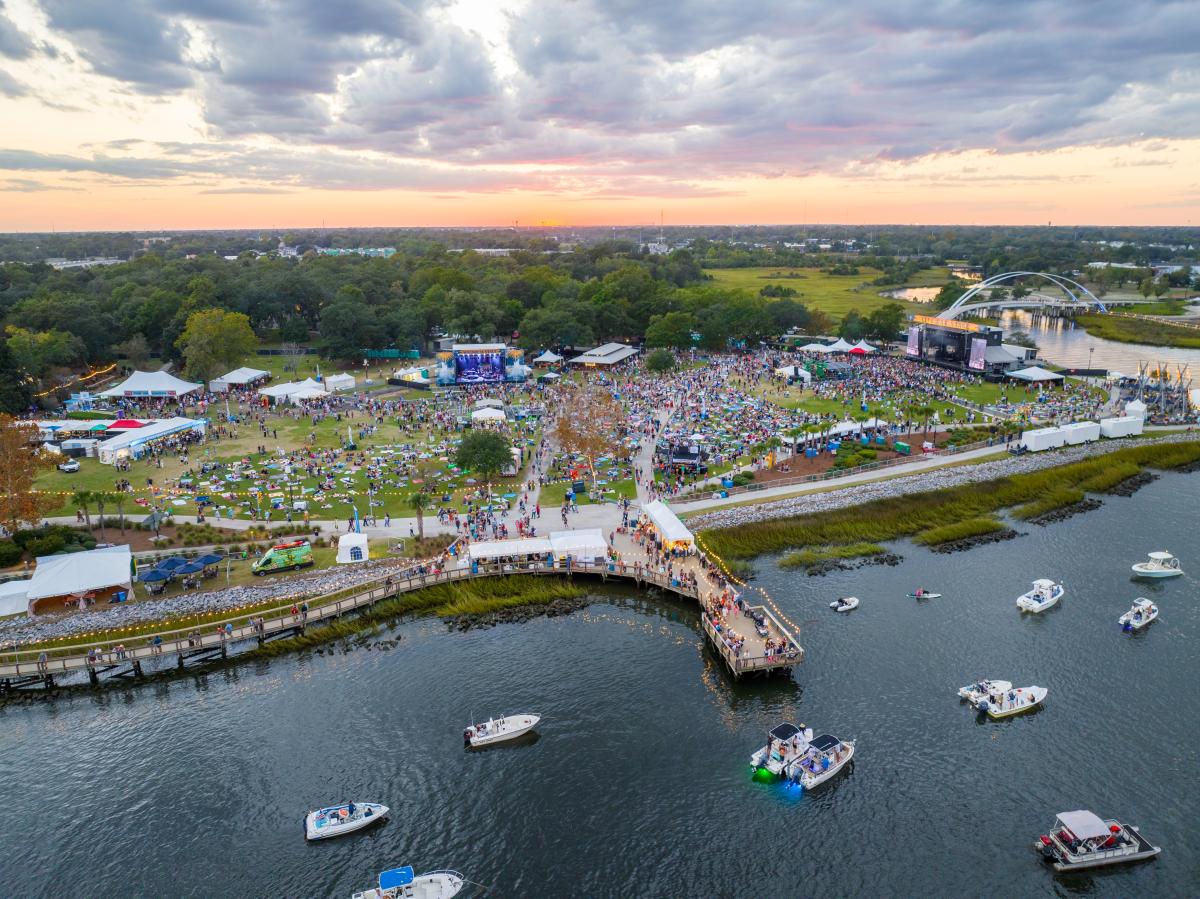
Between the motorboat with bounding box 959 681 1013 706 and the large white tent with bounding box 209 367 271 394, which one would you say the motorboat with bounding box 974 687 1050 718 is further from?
the large white tent with bounding box 209 367 271 394

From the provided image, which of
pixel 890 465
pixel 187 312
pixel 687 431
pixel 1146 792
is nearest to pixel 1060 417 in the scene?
pixel 890 465

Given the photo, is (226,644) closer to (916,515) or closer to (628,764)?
(628,764)

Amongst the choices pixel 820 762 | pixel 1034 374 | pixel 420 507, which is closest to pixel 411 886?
pixel 820 762

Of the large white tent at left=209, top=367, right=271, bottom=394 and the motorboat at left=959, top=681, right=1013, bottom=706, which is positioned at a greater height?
the large white tent at left=209, top=367, right=271, bottom=394

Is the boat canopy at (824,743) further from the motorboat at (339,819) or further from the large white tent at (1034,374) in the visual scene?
the large white tent at (1034,374)

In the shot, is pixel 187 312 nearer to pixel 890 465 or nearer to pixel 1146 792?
pixel 890 465

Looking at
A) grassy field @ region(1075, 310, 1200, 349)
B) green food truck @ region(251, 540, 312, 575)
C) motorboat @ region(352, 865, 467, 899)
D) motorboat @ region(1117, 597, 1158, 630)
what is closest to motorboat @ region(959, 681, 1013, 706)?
motorboat @ region(1117, 597, 1158, 630)
